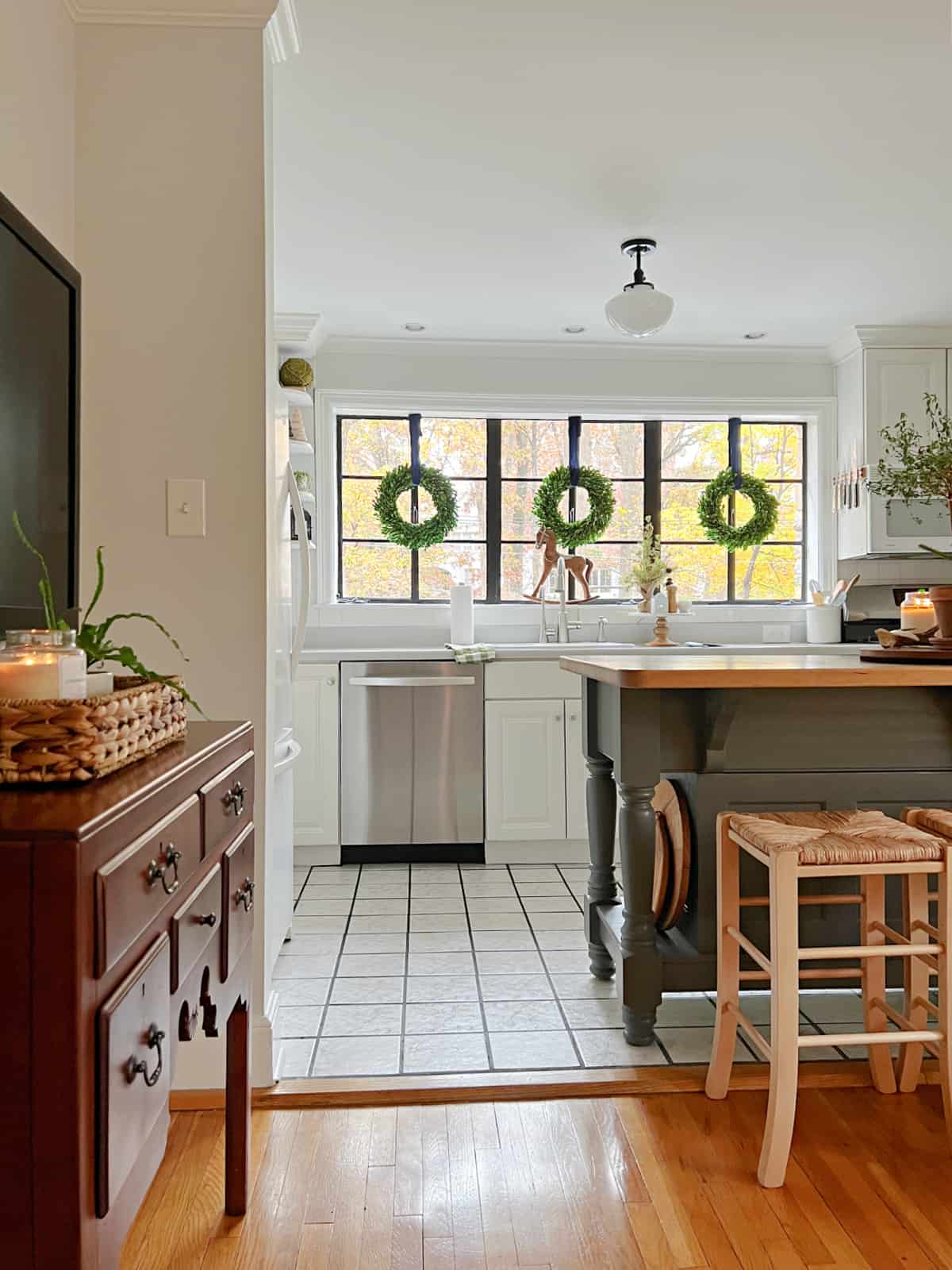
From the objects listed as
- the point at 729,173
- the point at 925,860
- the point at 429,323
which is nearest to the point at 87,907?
the point at 925,860

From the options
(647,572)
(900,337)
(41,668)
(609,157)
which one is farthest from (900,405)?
(41,668)

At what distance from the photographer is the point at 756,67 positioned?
8.13 feet

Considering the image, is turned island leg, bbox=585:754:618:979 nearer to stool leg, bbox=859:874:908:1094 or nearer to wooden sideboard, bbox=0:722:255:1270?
stool leg, bbox=859:874:908:1094

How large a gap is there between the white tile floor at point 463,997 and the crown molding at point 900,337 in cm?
313

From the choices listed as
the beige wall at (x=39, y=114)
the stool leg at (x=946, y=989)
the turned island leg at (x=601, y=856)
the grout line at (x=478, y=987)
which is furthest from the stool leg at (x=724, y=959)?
the beige wall at (x=39, y=114)

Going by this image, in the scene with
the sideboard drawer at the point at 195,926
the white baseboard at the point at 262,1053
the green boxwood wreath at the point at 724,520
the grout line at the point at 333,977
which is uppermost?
the green boxwood wreath at the point at 724,520

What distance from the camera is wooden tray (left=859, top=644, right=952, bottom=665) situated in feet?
7.55

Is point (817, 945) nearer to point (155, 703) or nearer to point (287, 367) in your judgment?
point (155, 703)

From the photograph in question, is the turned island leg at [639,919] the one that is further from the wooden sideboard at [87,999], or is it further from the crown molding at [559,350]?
the crown molding at [559,350]

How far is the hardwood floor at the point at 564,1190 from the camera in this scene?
5.08ft

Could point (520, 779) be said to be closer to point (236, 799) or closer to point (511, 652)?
point (511, 652)

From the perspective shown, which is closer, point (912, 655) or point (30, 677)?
point (30, 677)

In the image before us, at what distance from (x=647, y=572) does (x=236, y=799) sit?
3688 millimetres

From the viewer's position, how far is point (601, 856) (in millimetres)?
2764
